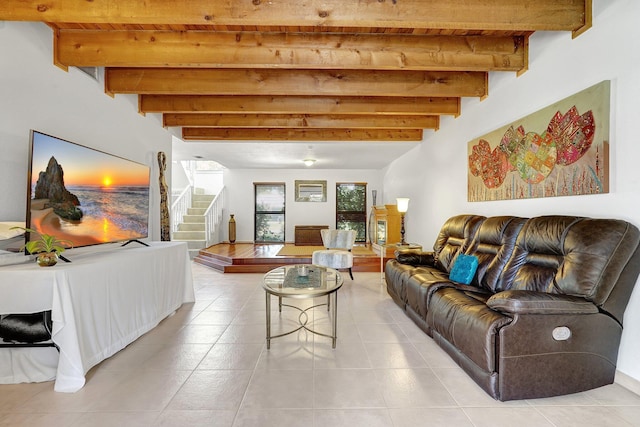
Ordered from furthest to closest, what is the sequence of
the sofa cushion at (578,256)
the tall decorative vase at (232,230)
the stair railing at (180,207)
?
the tall decorative vase at (232,230)
the stair railing at (180,207)
the sofa cushion at (578,256)

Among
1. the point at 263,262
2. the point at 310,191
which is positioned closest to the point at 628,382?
the point at 263,262

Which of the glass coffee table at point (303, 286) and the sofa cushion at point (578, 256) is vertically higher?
the sofa cushion at point (578, 256)

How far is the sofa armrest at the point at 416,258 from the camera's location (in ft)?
11.7

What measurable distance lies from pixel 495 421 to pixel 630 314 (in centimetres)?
118

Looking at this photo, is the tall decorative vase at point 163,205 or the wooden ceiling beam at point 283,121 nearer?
the tall decorative vase at point 163,205

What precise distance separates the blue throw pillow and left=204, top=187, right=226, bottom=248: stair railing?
609 cm

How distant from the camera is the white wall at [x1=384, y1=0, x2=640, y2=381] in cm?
183

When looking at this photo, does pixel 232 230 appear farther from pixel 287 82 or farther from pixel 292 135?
pixel 287 82

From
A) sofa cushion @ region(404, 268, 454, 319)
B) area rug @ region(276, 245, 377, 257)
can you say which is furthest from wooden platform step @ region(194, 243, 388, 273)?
sofa cushion @ region(404, 268, 454, 319)

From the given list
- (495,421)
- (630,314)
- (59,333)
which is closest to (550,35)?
(630,314)

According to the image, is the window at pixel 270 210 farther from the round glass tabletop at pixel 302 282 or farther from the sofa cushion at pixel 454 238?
the sofa cushion at pixel 454 238

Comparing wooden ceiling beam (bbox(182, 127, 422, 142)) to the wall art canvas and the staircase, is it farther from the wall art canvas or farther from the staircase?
the staircase

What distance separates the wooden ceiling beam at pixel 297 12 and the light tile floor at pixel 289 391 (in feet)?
8.28

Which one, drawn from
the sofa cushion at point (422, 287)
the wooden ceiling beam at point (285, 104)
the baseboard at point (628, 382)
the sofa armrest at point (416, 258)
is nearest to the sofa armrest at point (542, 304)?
the baseboard at point (628, 382)
